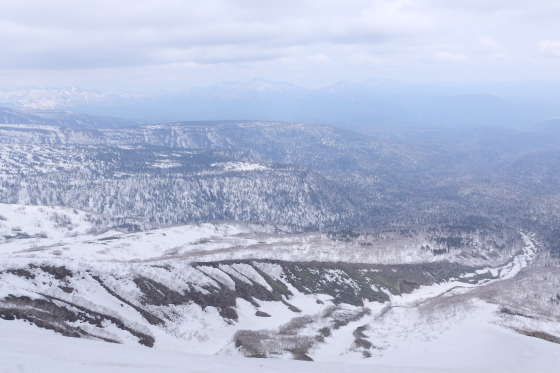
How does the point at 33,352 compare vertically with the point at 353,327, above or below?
above

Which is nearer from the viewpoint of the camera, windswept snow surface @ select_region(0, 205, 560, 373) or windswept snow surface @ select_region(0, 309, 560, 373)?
windswept snow surface @ select_region(0, 309, 560, 373)

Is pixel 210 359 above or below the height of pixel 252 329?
above

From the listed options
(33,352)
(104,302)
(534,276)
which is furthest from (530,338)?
(534,276)

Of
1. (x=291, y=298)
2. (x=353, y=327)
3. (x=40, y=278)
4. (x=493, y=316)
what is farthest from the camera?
(x=291, y=298)

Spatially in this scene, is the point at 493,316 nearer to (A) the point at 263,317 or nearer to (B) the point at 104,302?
(A) the point at 263,317

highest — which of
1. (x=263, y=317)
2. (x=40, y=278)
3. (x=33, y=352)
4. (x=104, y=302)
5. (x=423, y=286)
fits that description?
(x=33, y=352)

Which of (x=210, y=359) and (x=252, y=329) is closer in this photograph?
(x=210, y=359)

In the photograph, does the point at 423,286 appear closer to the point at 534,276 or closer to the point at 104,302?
the point at 534,276

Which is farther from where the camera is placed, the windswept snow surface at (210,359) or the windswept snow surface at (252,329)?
the windswept snow surface at (252,329)

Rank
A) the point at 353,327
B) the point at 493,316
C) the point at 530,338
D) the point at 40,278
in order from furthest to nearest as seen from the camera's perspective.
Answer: the point at 353,327 → the point at 493,316 → the point at 40,278 → the point at 530,338

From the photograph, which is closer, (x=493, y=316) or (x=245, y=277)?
(x=493, y=316)
